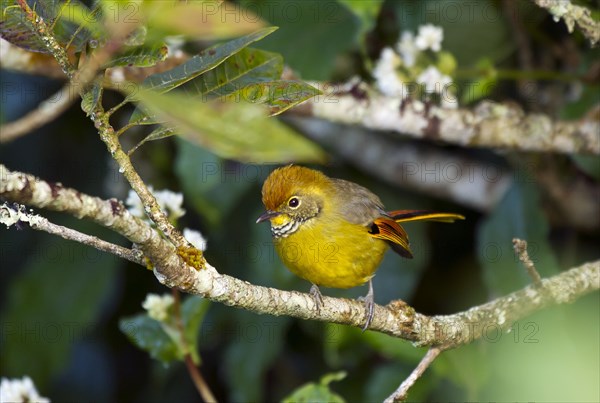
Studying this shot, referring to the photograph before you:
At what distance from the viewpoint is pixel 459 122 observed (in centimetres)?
328

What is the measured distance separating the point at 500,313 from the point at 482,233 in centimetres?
131

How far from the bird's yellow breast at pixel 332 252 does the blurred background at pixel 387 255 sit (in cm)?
30

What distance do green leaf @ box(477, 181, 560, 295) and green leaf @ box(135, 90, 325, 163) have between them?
8.82 ft

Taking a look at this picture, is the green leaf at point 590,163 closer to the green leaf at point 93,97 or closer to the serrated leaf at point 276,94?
the serrated leaf at point 276,94

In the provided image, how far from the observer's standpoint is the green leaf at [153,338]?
9.36 ft

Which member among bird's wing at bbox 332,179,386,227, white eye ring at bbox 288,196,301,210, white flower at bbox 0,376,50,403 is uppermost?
bird's wing at bbox 332,179,386,227

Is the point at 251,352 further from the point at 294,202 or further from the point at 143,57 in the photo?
the point at 143,57

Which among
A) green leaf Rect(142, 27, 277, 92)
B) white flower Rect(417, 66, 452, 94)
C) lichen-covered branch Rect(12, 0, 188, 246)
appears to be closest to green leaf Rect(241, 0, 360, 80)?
white flower Rect(417, 66, 452, 94)

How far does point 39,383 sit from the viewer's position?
3998 mm

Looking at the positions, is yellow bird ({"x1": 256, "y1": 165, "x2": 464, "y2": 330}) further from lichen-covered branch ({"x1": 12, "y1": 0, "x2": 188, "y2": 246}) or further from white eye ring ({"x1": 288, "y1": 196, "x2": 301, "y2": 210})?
lichen-covered branch ({"x1": 12, "y1": 0, "x2": 188, "y2": 246})

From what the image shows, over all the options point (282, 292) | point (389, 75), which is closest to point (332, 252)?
point (389, 75)

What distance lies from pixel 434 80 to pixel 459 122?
0.70 ft

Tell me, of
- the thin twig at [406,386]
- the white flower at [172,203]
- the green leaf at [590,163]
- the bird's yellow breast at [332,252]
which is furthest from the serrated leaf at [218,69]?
the green leaf at [590,163]

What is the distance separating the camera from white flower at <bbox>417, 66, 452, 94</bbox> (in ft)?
11.0
